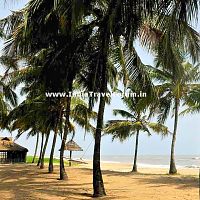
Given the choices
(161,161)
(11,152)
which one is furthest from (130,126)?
(161,161)

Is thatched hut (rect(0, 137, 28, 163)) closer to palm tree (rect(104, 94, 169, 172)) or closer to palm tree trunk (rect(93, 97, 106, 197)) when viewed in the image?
palm tree (rect(104, 94, 169, 172))

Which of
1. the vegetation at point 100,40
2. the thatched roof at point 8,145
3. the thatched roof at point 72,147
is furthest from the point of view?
the thatched roof at point 8,145

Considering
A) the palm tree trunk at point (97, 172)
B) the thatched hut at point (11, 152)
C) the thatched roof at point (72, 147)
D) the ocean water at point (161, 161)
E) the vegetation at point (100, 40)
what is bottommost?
the ocean water at point (161, 161)

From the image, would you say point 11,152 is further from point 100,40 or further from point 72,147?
point 100,40

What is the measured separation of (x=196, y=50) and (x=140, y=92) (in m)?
3.34

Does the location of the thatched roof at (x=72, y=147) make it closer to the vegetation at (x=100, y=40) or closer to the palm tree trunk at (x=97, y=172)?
the vegetation at (x=100, y=40)

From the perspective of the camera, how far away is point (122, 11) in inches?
416

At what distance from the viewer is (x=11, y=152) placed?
4050 cm

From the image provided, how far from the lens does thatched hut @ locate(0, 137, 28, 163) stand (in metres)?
39.6

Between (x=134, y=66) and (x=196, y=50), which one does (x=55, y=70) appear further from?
(x=196, y=50)

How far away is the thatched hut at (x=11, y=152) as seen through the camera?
39.6m

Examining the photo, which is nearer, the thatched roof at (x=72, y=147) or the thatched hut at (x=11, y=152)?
the thatched roof at (x=72, y=147)

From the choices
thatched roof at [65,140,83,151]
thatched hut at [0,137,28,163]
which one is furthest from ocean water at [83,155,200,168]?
thatched hut at [0,137,28,163]

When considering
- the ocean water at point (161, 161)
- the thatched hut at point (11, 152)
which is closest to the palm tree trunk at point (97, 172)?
the thatched hut at point (11, 152)
